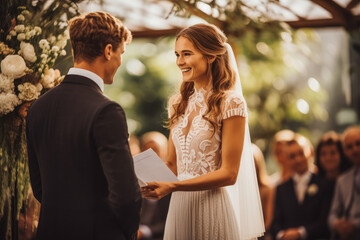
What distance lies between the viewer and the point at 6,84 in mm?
2803

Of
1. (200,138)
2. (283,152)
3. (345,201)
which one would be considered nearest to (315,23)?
(283,152)

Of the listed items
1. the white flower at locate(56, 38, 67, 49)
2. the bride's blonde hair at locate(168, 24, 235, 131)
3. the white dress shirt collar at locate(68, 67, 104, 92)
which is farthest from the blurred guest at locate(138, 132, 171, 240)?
the white dress shirt collar at locate(68, 67, 104, 92)

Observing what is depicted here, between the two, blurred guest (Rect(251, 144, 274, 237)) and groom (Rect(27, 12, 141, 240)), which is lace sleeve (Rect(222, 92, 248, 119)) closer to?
groom (Rect(27, 12, 141, 240))

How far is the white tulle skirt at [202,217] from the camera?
2779mm

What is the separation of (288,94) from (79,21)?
22.6 feet

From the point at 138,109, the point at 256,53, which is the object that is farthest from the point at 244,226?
the point at 138,109

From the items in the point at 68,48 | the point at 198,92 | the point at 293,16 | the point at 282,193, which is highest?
the point at 293,16

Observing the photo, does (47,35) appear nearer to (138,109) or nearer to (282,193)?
(282,193)

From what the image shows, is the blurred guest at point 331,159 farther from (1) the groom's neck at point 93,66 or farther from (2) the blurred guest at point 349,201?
(1) the groom's neck at point 93,66

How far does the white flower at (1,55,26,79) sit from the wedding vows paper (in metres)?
0.90

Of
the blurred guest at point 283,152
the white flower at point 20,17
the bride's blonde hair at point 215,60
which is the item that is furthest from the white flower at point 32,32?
the blurred guest at point 283,152

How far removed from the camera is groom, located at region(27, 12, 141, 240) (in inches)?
82.0

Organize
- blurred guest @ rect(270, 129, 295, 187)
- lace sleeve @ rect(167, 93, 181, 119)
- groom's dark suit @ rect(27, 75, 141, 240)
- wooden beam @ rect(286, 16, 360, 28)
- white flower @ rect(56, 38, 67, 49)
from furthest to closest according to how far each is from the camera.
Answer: blurred guest @ rect(270, 129, 295, 187), wooden beam @ rect(286, 16, 360, 28), lace sleeve @ rect(167, 93, 181, 119), white flower @ rect(56, 38, 67, 49), groom's dark suit @ rect(27, 75, 141, 240)

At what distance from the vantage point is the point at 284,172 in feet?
19.0
